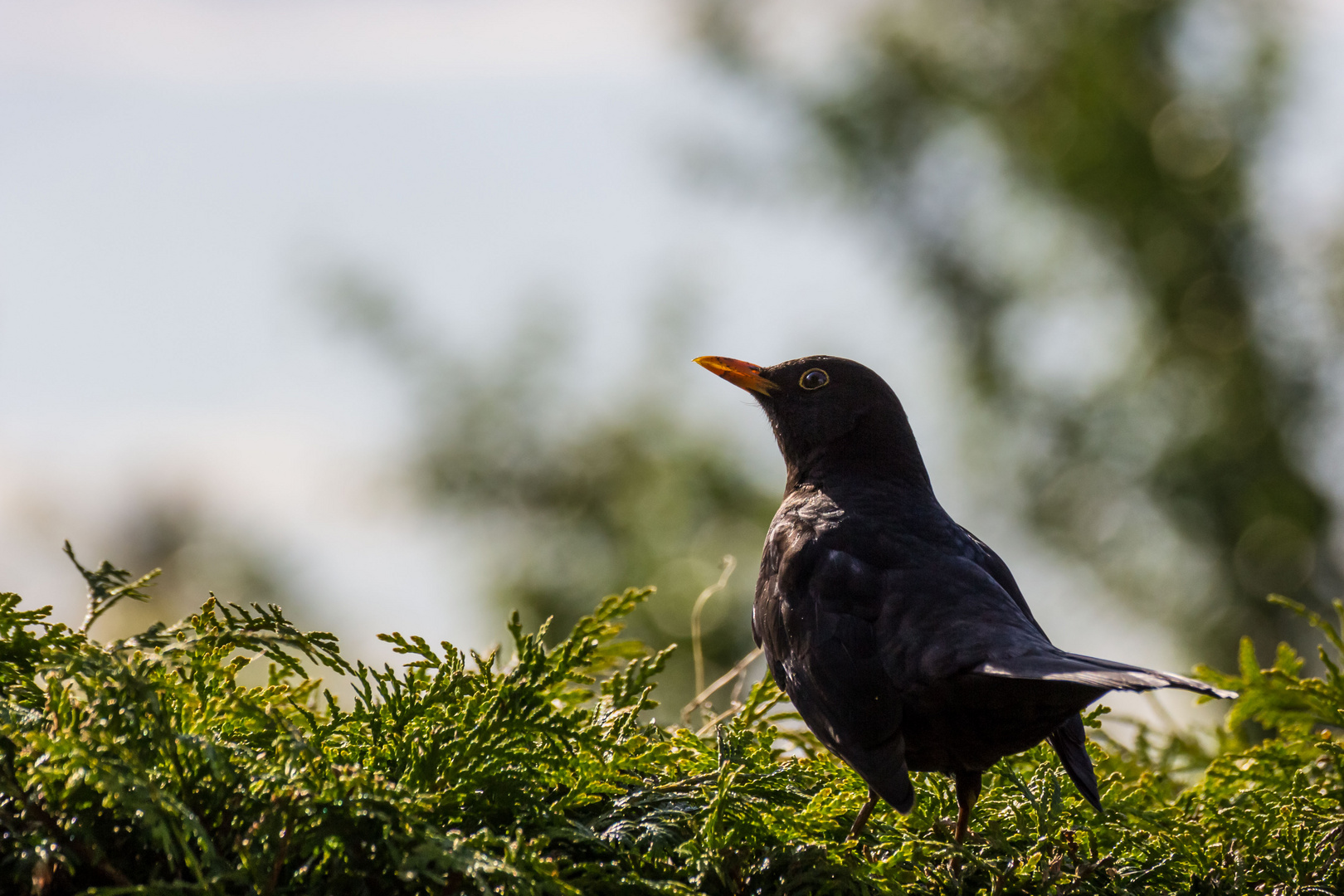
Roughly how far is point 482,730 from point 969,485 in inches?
525

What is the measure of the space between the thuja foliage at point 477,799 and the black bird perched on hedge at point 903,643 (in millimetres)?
101

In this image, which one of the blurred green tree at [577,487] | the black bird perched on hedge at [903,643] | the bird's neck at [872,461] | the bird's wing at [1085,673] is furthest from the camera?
the blurred green tree at [577,487]

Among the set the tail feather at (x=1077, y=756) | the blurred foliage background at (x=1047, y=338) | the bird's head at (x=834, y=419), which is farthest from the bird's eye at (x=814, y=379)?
the blurred foliage background at (x=1047, y=338)

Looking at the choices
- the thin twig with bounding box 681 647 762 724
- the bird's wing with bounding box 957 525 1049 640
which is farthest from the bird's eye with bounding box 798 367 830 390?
the thin twig with bounding box 681 647 762 724

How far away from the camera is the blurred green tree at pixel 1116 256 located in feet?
44.0

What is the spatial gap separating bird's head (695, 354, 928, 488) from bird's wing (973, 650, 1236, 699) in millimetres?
1306

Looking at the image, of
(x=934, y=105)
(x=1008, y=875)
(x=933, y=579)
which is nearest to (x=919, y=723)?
(x=933, y=579)

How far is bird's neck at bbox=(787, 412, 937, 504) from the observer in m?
3.41

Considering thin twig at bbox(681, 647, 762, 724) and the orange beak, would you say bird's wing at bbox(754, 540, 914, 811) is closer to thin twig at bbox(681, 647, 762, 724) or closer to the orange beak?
thin twig at bbox(681, 647, 762, 724)

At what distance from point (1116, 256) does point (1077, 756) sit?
554 inches

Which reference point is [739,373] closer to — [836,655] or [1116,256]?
[836,655]

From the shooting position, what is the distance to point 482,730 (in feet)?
5.38

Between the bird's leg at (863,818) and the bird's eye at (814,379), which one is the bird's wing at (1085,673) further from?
the bird's eye at (814,379)

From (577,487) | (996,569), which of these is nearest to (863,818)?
(996,569)
